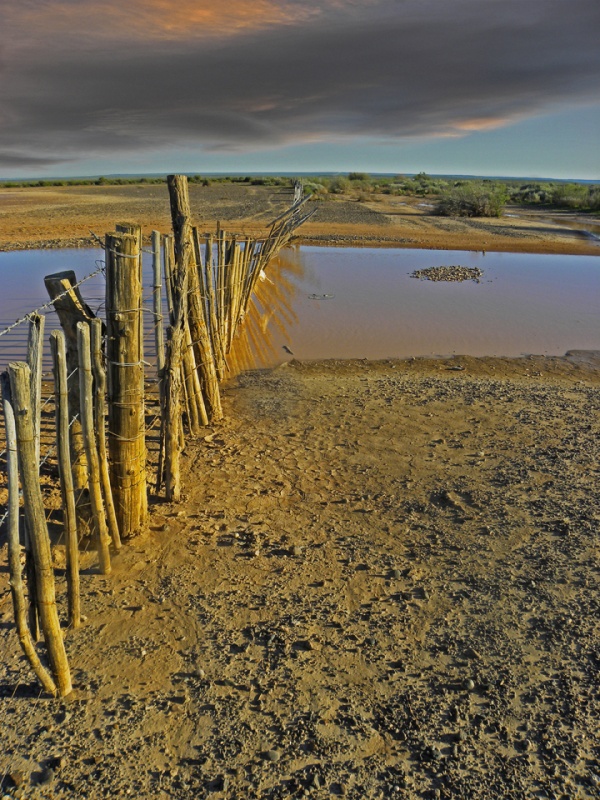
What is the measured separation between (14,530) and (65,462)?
0.47m

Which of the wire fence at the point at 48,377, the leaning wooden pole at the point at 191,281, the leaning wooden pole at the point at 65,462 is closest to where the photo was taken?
the leaning wooden pole at the point at 65,462

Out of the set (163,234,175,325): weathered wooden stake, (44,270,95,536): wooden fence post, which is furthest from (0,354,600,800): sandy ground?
(163,234,175,325): weathered wooden stake

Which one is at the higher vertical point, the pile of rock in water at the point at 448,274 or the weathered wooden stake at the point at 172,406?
the pile of rock in water at the point at 448,274

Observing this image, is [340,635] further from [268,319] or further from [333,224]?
[333,224]

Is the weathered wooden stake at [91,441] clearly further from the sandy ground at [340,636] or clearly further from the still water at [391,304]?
the still water at [391,304]

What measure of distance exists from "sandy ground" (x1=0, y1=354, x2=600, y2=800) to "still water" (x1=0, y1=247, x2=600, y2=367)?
12.2ft

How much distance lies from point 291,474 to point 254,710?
7.58 ft

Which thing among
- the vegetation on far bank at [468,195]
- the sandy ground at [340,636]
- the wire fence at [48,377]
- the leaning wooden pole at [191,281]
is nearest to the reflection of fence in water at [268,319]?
the wire fence at [48,377]

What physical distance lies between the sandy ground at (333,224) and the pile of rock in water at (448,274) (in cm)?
419

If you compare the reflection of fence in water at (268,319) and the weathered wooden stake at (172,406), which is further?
the reflection of fence in water at (268,319)

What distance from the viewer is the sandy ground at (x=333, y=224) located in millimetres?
19156

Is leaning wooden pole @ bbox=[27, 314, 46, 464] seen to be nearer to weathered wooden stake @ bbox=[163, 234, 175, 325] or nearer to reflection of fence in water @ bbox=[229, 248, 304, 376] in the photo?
weathered wooden stake @ bbox=[163, 234, 175, 325]

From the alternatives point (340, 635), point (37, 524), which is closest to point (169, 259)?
point (37, 524)

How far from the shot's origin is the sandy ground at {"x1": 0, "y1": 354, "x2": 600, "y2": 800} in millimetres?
2574
